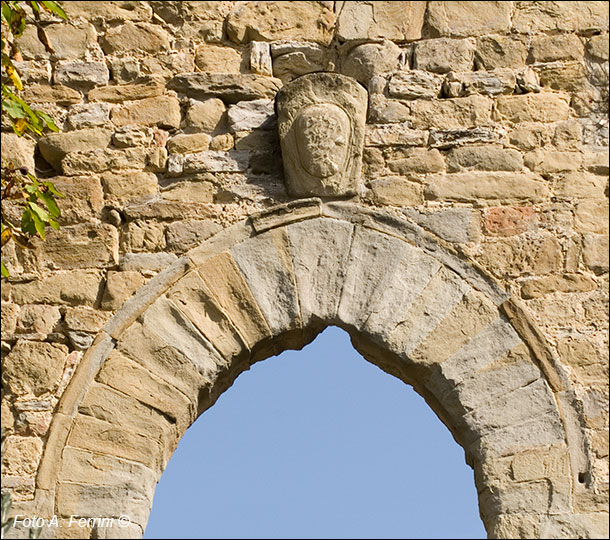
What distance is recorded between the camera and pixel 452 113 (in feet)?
18.7

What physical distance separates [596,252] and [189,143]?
1.70 meters

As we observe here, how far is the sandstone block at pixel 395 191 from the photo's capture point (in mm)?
5527

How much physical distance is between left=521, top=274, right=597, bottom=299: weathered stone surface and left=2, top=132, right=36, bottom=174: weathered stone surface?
6.84 ft

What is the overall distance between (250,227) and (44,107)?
106cm

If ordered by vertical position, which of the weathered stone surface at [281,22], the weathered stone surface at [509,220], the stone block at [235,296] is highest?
the weathered stone surface at [281,22]

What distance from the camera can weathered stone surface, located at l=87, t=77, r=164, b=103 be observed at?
19.1 ft

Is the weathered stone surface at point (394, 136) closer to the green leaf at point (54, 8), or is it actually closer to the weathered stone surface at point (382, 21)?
the weathered stone surface at point (382, 21)

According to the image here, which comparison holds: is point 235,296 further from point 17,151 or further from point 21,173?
point 17,151

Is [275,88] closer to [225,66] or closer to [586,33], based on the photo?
[225,66]

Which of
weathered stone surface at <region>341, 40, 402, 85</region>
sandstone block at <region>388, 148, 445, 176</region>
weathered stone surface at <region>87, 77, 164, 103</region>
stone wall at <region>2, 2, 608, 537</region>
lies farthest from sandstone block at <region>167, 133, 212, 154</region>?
sandstone block at <region>388, 148, 445, 176</region>

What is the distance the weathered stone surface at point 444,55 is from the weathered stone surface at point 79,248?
1.47 metres

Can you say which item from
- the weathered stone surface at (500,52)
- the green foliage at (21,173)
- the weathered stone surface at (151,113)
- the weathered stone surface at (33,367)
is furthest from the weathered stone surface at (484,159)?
the weathered stone surface at (33,367)

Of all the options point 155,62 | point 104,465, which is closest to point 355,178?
point 155,62

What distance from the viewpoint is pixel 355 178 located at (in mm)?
5547
